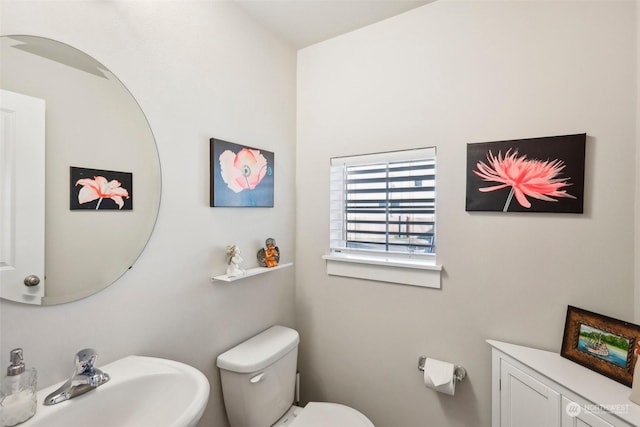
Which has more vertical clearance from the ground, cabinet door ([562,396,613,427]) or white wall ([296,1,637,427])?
white wall ([296,1,637,427])

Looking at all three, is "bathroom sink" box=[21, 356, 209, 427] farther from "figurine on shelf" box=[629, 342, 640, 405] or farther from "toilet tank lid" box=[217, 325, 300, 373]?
"figurine on shelf" box=[629, 342, 640, 405]

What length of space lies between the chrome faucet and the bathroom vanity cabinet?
5.16 ft

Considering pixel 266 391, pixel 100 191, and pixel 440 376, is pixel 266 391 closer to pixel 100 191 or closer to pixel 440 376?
pixel 440 376

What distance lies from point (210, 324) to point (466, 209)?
54.6 inches

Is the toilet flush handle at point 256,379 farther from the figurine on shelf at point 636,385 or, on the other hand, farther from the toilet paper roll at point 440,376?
the figurine on shelf at point 636,385

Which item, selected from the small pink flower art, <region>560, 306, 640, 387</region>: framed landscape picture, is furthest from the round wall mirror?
<region>560, 306, 640, 387</region>: framed landscape picture

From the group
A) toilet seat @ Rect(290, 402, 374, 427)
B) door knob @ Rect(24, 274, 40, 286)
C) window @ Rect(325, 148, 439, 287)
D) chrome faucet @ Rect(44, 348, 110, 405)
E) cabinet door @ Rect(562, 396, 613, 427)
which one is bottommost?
toilet seat @ Rect(290, 402, 374, 427)

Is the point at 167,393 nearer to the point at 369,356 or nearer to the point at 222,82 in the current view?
the point at 369,356

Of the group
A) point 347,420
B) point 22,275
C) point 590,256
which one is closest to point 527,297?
point 590,256

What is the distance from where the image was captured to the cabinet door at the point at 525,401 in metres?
1.11

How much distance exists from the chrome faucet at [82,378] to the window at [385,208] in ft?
3.97

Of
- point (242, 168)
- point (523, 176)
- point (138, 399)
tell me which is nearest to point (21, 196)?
point (138, 399)

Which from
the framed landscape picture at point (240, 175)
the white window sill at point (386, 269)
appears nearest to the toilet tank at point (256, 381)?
the white window sill at point (386, 269)

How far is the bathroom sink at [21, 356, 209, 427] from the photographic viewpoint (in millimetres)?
845
